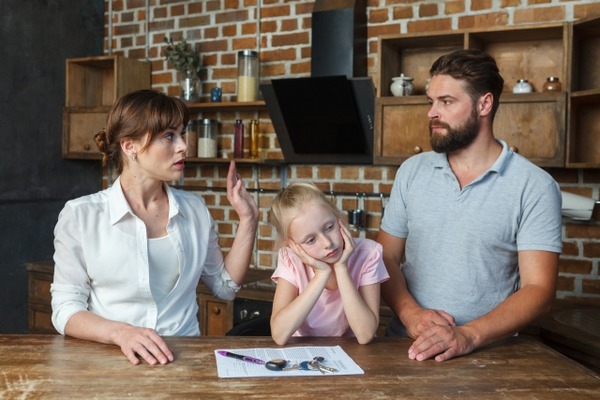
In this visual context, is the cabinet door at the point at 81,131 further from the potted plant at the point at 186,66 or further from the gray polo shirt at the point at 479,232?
the gray polo shirt at the point at 479,232

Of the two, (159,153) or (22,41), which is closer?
(159,153)

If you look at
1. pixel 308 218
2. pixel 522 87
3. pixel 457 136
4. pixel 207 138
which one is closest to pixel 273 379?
pixel 308 218

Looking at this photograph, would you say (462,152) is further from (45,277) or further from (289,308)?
(45,277)

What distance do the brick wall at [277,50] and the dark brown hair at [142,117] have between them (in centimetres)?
177

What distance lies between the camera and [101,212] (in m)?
1.92

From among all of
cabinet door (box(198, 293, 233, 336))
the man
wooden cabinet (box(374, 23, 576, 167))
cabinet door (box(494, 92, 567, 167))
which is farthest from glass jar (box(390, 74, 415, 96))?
cabinet door (box(198, 293, 233, 336))

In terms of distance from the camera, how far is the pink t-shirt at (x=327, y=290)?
185 cm

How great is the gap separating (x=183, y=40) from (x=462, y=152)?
2.25m

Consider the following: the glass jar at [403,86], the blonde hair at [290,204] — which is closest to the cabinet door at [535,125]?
the glass jar at [403,86]

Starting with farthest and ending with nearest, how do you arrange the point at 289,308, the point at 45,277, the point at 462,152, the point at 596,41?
the point at 45,277 < the point at 596,41 < the point at 462,152 < the point at 289,308

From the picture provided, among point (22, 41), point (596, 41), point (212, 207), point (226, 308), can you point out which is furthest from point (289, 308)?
point (22, 41)

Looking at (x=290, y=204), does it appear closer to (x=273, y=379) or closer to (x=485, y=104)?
(x=273, y=379)

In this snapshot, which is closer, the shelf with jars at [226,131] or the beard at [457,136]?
the beard at [457,136]

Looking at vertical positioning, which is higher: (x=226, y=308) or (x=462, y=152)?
(x=462, y=152)
